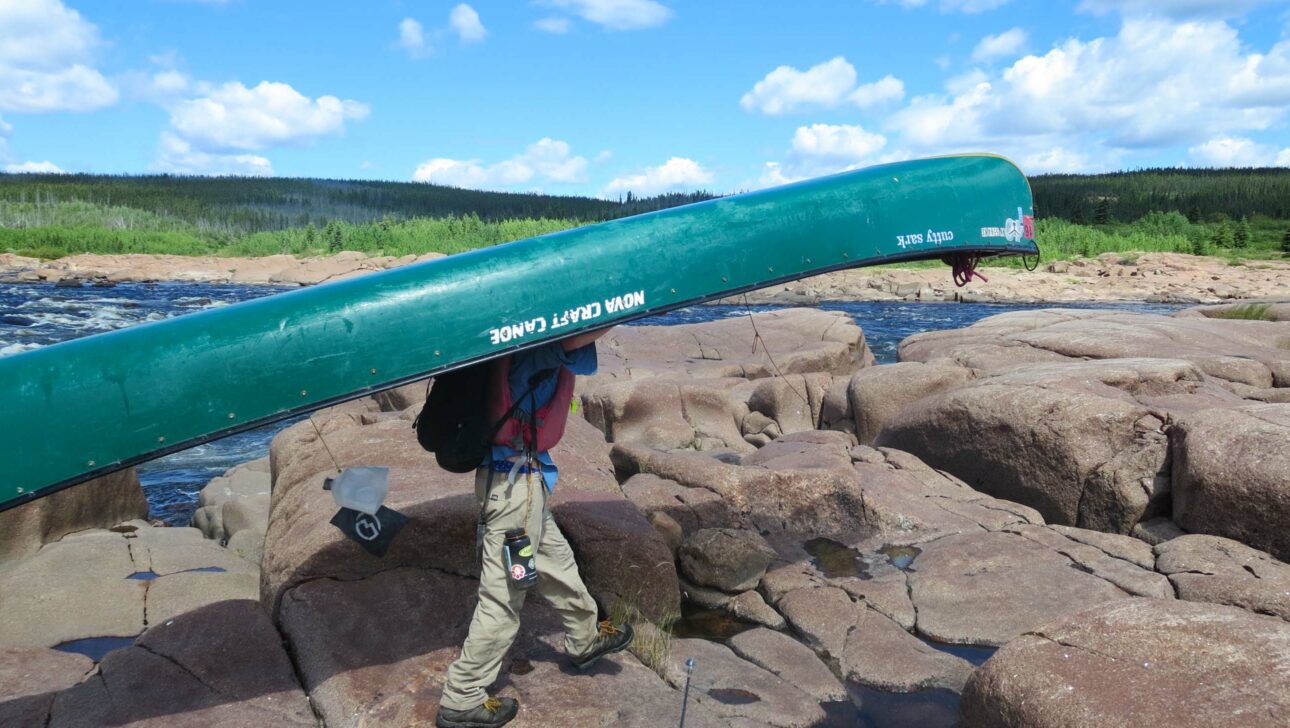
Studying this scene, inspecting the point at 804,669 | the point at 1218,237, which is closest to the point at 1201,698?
the point at 804,669

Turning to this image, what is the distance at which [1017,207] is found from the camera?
5465 millimetres

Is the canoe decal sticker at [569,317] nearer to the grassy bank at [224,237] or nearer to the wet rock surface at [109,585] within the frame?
the wet rock surface at [109,585]

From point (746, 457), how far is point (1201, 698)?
4.82m

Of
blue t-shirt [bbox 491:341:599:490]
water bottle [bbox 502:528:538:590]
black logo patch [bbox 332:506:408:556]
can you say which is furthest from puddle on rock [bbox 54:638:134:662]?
blue t-shirt [bbox 491:341:599:490]

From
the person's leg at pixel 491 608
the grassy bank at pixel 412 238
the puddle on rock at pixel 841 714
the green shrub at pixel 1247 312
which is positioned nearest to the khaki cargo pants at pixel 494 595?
the person's leg at pixel 491 608

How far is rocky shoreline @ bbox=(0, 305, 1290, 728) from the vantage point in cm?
374

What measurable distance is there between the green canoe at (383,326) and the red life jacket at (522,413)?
118 millimetres

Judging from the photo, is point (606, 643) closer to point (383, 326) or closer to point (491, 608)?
point (491, 608)

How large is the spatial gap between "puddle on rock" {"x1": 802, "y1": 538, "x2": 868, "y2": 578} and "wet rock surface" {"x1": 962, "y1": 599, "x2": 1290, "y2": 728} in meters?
1.97

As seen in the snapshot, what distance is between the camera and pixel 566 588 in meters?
4.00

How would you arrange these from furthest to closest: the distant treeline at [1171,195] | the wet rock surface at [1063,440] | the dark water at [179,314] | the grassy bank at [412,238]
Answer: the distant treeline at [1171,195]
the grassy bank at [412,238]
the dark water at [179,314]
the wet rock surface at [1063,440]

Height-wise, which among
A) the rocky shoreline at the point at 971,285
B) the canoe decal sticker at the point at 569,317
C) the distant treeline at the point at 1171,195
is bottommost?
the rocky shoreline at the point at 971,285

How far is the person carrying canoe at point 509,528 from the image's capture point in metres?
3.69

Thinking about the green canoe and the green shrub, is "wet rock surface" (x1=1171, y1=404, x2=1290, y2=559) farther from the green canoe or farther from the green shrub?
the green shrub
